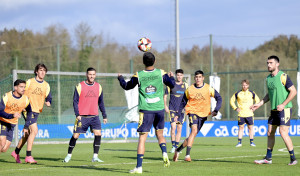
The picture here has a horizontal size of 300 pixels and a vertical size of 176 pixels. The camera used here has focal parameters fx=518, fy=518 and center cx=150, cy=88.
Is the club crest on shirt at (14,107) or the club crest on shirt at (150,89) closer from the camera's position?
the club crest on shirt at (150,89)

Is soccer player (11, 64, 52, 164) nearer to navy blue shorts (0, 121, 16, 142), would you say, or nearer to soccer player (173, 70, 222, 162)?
navy blue shorts (0, 121, 16, 142)

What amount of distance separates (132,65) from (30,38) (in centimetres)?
1329

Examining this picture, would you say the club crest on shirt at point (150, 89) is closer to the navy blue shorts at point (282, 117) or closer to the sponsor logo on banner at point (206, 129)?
the navy blue shorts at point (282, 117)

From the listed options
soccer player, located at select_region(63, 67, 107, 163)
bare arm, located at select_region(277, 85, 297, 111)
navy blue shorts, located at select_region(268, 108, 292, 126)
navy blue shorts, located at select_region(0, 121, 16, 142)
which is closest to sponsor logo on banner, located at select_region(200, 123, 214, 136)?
soccer player, located at select_region(63, 67, 107, 163)

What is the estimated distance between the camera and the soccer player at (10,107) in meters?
11.6

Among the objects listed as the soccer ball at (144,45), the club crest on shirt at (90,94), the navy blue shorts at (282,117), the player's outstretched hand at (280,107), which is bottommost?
the navy blue shorts at (282,117)

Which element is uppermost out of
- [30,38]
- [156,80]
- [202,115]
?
[30,38]

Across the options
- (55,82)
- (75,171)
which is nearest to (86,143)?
(55,82)

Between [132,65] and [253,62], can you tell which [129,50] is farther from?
[253,62]

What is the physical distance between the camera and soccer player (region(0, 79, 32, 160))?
11.6 m

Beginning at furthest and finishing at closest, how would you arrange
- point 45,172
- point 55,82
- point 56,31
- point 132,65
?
point 56,31, point 132,65, point 55,82, point 45,172

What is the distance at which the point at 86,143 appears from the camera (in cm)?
2138

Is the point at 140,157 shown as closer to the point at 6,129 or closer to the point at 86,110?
the point at 86,110

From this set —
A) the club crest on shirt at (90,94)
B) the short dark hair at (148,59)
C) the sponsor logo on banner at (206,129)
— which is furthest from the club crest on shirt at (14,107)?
the sponsor logo on banner at (206,129)
